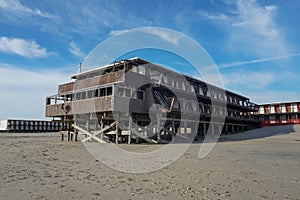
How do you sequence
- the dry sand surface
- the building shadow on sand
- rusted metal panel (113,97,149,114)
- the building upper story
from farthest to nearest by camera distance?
the building shadow on sand, the building upper story, rusted metal panel (113,97,149,114), the dry sand surface

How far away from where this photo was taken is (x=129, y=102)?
1938 centimetres

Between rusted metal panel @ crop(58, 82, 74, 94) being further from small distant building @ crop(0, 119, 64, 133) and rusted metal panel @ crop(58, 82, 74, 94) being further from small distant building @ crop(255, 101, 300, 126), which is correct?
small distant building @ crop(0, 119, 64, 133)

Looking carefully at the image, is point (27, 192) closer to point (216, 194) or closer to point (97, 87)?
point (216, 194)

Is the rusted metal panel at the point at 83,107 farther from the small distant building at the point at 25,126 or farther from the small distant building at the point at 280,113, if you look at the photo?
the small distant building at the point at 25,126

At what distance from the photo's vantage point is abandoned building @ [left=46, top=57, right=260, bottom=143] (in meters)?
19.6

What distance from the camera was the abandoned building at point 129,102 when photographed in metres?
19.6

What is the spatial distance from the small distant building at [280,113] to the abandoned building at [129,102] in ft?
105

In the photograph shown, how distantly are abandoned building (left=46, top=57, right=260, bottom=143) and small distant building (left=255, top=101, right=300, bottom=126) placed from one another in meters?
32.0

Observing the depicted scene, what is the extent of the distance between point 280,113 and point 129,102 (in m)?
45.0

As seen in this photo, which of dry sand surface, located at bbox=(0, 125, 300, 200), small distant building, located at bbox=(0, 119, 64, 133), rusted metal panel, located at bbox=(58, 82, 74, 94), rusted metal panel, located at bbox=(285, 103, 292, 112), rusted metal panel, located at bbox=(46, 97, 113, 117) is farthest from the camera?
small distant building, located at bbox=(0, 119, 64, 133)

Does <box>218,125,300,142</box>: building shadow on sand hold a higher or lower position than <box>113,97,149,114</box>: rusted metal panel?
lower

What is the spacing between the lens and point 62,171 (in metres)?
7.86

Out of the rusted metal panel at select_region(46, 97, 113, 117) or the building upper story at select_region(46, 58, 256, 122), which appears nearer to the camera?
the rusted metal panel at select_region(46, 97, 113, 117)


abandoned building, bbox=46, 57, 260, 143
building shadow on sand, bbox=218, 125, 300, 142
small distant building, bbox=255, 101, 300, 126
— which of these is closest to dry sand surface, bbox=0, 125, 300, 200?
abandoned building, bbox=46, 57, 260, 143
